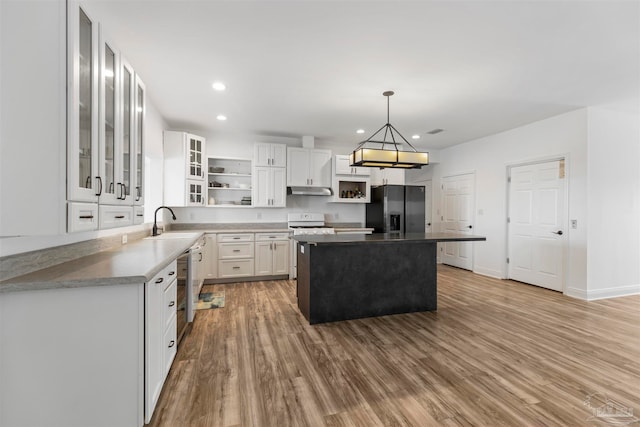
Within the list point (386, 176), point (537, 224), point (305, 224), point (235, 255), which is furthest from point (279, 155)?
point (537, 224)

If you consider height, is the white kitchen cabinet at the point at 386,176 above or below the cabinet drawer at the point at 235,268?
above

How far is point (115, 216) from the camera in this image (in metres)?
2.01

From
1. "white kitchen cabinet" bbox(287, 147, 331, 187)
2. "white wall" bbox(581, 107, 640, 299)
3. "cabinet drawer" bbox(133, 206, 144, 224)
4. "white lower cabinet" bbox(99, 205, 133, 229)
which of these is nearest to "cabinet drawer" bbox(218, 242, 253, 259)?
"white kitchen cabinet" bbox(287, 147, 331, 187)

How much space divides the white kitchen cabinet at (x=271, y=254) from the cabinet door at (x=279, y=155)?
4.19 ft

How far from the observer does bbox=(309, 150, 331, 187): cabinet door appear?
18.2 feet

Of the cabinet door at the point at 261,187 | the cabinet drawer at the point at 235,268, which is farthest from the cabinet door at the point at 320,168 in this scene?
the cabinet drawer at the point at 235,268

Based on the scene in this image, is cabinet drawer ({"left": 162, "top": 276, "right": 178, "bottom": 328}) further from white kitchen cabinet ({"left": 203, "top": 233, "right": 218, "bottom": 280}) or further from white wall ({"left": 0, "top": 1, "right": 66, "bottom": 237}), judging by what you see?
white kitchen cabinet ({"left": 203, "top": 233, "right": 218, "bottom": 280})

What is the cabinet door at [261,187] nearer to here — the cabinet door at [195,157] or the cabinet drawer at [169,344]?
the cabinet door at [195,157]

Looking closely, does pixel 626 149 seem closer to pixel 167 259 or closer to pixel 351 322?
pixel 351 322

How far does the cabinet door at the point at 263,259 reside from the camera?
504 cm

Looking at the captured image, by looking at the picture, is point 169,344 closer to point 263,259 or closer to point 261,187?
point 263,259

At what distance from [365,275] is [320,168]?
2.75 meters

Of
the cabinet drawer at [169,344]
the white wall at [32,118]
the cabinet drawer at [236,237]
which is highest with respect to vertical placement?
the white wall at [32,118]

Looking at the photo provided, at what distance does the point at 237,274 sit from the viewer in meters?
4.95
